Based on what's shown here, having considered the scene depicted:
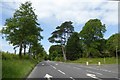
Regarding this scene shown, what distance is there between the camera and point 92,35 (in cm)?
9675

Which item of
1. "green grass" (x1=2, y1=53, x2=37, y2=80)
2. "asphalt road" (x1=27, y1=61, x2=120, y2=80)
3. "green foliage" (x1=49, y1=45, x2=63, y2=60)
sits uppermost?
"green foliage" (x1=49, y1=45, x2=63, y2=60)

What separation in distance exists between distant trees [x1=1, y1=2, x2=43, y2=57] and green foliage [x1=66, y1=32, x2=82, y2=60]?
59641 millimetres

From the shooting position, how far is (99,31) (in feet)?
314

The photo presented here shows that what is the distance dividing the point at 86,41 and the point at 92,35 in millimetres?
3285

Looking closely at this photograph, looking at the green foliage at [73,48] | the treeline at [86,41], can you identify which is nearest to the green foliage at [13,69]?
the treeline at [86,41]

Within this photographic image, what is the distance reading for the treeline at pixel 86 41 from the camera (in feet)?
313

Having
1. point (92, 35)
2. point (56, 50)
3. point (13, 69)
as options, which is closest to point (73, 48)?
point (56, 50)

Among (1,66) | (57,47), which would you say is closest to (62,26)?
(57,47)

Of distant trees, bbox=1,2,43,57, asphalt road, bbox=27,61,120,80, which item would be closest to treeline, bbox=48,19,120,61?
distant trees, bbox=1,2,43,57

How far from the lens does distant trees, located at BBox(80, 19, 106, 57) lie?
94750 mm

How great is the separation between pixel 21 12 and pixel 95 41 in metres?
50.9

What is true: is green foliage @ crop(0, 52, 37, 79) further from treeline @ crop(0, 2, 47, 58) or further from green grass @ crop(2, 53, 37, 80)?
treeline @ crop(0, 2, 47, 58)

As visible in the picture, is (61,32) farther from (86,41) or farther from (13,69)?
(13,69)

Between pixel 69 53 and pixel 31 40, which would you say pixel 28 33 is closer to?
pixel 31 40
